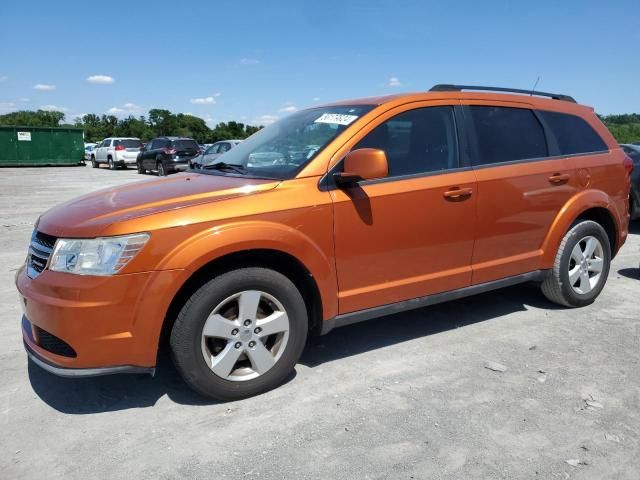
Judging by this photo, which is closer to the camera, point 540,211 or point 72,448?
point 72,448

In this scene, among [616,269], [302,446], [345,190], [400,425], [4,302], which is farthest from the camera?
[616,269]

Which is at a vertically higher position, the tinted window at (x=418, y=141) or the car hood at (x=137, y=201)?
the tinted window at (x=418, y=141)

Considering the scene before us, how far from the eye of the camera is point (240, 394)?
2.97m

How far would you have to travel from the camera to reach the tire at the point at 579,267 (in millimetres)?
4305

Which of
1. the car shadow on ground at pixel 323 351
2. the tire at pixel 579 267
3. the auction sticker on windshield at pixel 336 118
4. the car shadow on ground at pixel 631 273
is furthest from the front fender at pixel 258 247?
the car shadow on ground at pixel 631 273

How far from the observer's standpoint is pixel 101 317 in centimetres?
261

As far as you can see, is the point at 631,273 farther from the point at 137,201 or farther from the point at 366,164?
the point at 137,201

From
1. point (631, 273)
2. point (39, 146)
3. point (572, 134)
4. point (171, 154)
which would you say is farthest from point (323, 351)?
point (39, 146)

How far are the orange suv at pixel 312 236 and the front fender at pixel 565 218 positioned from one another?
0.02m

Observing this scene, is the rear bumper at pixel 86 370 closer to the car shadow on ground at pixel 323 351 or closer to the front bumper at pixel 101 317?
the front bumper at pixel 101 317

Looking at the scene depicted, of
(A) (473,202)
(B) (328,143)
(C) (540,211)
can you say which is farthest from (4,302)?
(C) (540,211)

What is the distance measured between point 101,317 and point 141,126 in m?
96.5

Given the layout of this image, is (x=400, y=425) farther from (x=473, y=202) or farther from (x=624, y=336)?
(x=624, y=336)

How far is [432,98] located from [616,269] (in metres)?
3.61
